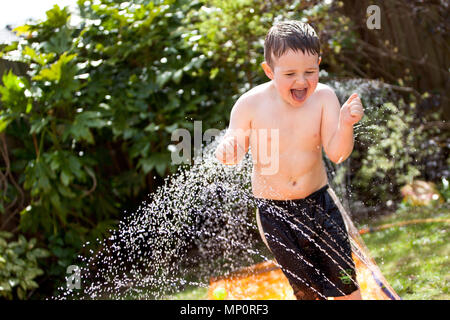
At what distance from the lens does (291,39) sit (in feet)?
5.82

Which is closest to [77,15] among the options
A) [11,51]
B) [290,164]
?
[11,51]

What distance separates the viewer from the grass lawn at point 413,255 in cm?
259

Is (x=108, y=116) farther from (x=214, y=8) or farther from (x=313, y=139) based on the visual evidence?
(x=313, y=139)

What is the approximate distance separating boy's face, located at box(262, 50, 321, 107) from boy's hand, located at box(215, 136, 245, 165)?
24 cm

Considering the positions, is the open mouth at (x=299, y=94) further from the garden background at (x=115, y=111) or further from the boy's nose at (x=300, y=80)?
the garden background at (x=115, y=111)

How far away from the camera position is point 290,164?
6.40ft

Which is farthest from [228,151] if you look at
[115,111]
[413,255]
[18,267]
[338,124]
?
[18,267]

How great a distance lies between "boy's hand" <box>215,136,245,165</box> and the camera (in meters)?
1.87

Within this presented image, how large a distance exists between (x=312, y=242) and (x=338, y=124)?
0.41 metres

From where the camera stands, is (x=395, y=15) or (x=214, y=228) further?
(x=395, y=15)

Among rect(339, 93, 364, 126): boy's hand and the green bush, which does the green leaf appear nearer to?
the green bush

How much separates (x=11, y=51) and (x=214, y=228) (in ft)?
6.06

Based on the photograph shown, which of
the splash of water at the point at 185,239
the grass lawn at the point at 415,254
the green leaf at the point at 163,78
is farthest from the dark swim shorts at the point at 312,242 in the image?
the green leaf at the point at 163,78
